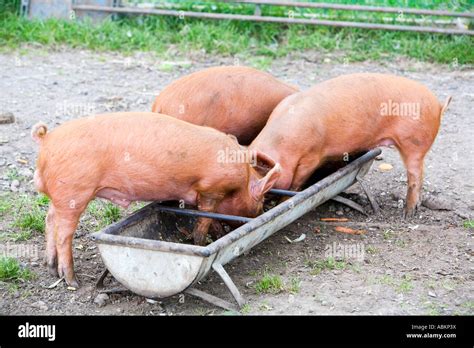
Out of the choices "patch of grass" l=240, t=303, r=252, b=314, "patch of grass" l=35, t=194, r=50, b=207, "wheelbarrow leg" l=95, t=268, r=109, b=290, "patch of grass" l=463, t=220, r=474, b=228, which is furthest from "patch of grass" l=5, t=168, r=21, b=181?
"patch of grass" l=463, t=220, r=474, b=228

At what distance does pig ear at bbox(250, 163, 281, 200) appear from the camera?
5.74 m

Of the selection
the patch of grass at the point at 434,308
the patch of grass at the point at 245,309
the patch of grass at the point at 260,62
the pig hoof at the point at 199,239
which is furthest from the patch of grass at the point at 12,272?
the patch of grass at the point at 260,62

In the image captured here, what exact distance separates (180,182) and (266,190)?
675 millimetres

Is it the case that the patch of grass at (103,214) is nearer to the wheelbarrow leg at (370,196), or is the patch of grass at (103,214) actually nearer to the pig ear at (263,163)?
the pig ear at (263,163)

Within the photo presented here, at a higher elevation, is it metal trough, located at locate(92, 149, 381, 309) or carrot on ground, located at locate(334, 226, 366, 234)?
metal trough, located at locate(92, 149, 381, 309)

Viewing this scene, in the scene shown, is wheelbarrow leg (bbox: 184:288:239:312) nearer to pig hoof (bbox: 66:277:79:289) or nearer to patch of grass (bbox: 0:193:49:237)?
pig hoof (bbox: 66:277:79:289)

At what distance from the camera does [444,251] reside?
19.9 ft

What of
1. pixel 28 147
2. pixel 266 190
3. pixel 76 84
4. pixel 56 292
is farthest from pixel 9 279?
pixel 76 84

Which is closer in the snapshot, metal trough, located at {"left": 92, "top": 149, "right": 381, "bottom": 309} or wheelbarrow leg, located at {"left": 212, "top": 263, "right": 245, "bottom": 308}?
metal trough, located at {"left": 92, "top": 149, "right": 381, "bottom": 309}

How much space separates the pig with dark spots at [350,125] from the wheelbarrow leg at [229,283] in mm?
1217

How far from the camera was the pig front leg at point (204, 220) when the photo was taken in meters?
5.58

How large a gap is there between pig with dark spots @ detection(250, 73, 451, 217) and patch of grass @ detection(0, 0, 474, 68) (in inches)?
142

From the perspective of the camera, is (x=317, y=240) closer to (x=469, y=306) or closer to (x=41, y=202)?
(x=469, y=306)

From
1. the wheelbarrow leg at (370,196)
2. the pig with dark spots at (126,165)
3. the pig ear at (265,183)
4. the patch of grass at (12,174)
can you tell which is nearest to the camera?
the pig with dark spots at (126,165)
